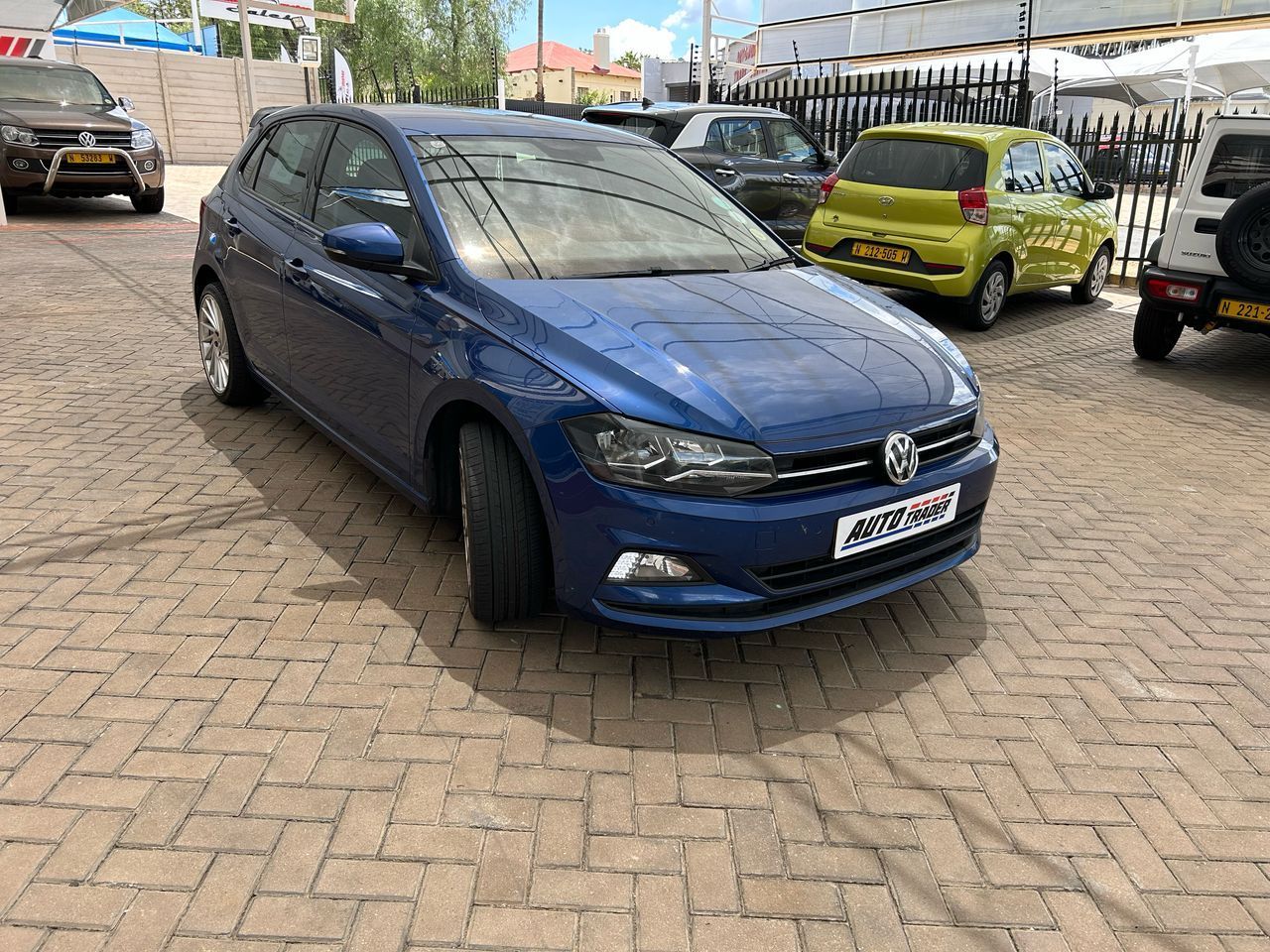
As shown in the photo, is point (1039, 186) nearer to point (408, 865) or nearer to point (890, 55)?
point (408, 865)

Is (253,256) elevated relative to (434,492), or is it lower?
elevated

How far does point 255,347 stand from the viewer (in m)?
4.95

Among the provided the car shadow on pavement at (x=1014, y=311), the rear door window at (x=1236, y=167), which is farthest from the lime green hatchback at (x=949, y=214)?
the rear door window at (x=1236, y=167)

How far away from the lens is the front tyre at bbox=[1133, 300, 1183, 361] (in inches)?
313

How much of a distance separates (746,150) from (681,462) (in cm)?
855

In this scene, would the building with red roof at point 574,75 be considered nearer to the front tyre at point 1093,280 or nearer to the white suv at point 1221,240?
the front tyre at point 1093,280

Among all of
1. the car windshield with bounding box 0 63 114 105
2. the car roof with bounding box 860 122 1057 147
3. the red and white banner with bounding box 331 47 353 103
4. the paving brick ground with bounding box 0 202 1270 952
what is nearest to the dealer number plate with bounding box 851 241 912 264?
the car roof with bounding box 860 122 1057 147

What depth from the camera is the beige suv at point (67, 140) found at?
12.7 meters

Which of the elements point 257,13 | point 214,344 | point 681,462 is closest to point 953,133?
point 214,344

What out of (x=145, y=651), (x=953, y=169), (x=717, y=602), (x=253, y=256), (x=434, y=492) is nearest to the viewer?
(x=717, y=602)

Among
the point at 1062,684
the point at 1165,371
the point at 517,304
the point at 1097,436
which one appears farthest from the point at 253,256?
the point at 1165,371

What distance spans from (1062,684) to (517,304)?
2189mm

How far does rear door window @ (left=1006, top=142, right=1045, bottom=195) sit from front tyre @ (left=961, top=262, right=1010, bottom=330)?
73 centimetres

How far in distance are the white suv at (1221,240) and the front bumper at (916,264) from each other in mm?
1352
